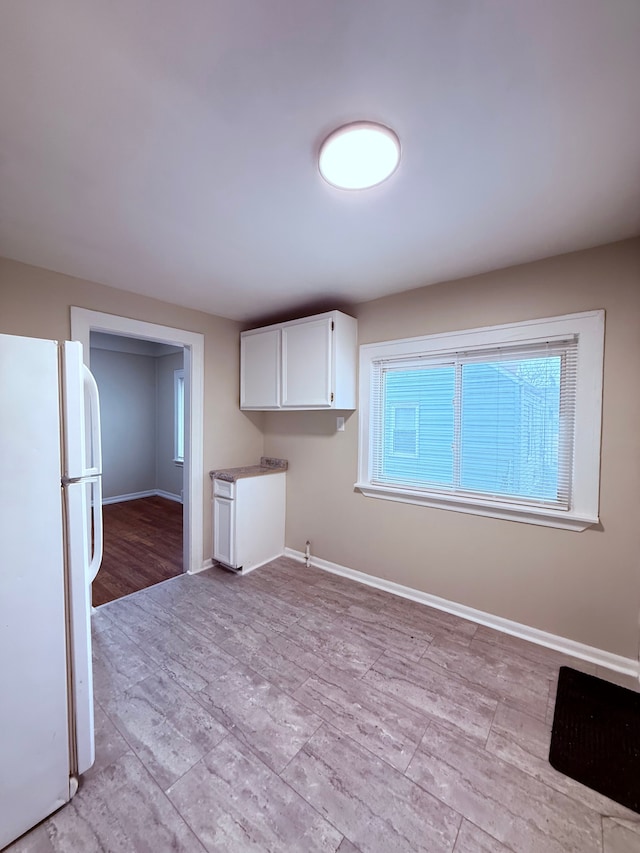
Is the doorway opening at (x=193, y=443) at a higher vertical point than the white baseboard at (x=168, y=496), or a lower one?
higher

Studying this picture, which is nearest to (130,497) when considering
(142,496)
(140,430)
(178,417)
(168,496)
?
(142,496)

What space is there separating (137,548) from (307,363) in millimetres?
2721

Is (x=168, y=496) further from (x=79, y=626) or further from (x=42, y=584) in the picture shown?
(x=42, y=584)

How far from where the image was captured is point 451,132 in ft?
3.67

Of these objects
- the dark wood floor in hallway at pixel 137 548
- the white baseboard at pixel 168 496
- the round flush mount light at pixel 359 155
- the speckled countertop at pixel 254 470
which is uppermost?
the round flush mount light at pixel 359 155

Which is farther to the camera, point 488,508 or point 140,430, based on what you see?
point 140,430

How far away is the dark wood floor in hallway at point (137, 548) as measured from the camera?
281 cm

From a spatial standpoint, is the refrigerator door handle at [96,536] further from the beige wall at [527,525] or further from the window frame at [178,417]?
the window frame at [178,417]

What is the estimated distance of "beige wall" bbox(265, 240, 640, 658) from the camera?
6.01 feet

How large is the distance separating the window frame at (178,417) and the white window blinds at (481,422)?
3788 mm

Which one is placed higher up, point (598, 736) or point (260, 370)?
point (260, 370)

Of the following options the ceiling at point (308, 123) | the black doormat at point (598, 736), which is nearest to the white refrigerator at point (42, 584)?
the ceiling at point (308, 123)

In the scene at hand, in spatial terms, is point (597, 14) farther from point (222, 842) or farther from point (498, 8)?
point (222, 842)

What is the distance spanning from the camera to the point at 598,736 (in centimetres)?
147
